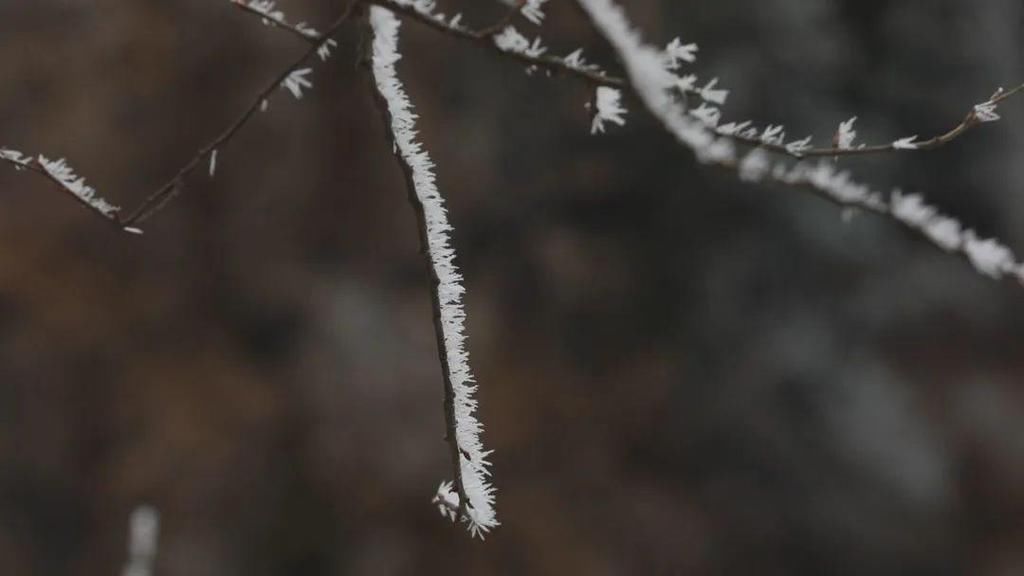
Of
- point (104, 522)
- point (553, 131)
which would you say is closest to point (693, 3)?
point (553, 131)

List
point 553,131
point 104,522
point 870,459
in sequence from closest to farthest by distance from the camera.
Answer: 1. point 104,522
2. point 870,459
3. point 553,131

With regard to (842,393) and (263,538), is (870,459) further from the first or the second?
(263,538)

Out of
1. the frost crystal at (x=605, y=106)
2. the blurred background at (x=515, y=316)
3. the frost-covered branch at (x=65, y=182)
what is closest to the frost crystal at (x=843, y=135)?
the frost crystal at (x=605, y=106)

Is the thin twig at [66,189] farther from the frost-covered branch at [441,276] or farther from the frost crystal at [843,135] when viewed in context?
the frost crystal at [843,135]

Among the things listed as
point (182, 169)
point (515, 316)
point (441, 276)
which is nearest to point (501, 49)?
point (441, 276)

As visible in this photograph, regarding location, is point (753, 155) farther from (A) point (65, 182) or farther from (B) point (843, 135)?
(A) point (65, 182)
